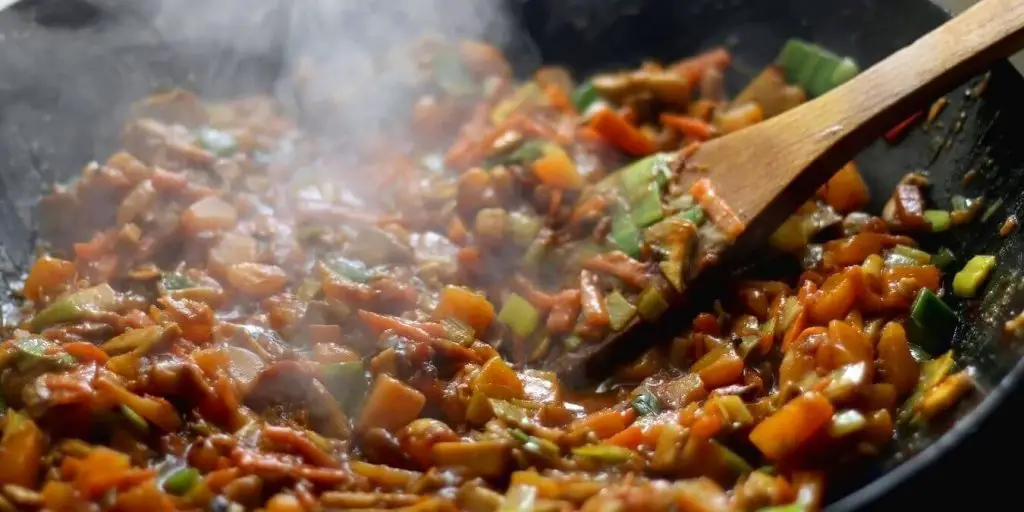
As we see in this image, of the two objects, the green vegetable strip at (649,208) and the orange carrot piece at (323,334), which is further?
the green vegetable strip at (649,208)

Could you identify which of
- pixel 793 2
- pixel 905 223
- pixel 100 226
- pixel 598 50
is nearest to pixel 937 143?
pixel 905 223

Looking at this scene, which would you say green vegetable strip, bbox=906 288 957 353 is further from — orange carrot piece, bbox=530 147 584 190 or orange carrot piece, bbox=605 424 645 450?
orange carrot piece, bbox=530 147 584 190

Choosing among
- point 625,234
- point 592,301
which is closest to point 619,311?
point 592,301

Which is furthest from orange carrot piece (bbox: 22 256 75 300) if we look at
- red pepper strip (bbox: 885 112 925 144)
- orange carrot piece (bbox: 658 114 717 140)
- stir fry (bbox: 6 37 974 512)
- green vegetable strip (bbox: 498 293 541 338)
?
red pepper strip (bbox: 885 112 925 144)

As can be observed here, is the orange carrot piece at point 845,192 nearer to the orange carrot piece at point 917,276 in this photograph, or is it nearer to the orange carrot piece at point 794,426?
the orange carrot piece at point 917,276

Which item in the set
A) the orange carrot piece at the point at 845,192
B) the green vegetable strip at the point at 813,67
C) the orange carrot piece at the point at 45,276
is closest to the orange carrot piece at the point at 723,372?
the orange carrot piece at the point at 845,192

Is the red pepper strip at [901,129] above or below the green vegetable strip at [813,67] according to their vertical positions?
below
